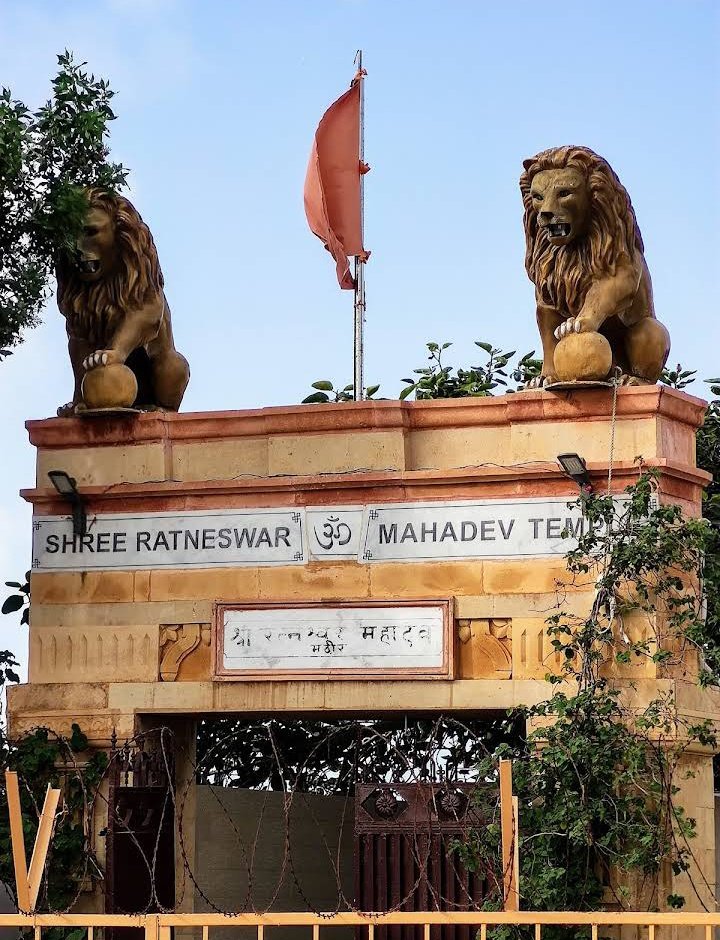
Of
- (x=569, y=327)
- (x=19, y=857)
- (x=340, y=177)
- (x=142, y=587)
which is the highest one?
(x=340, y=177)

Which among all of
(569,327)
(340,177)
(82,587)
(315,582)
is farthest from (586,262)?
(82,587)

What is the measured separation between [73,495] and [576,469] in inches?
133

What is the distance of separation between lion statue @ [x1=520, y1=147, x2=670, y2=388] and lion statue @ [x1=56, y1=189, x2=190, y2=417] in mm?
2657

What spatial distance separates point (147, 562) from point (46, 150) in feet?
9.27

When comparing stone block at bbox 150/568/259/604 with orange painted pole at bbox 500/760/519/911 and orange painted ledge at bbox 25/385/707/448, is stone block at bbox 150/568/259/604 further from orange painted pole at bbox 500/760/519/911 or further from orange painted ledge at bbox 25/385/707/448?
orange painted pole at bbox 500/760/519/911

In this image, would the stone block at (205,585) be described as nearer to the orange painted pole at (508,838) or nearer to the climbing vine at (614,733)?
the climbing vine at (614,733)

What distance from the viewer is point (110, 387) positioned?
38.0 feet

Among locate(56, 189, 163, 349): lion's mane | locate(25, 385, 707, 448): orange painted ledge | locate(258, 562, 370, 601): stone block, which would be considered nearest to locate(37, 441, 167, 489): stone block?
locate(25, 385, 707, 448): orange painted ledge

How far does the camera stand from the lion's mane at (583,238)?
10719mm

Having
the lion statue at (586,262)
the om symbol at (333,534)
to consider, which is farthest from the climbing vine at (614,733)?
the om symbol at (333,534)

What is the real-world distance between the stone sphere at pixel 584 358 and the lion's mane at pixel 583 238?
14.7 inches

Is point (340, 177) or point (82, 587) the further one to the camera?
point (340, 177)

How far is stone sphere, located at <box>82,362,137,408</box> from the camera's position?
11.6 m

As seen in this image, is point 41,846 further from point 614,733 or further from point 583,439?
point 583,439
